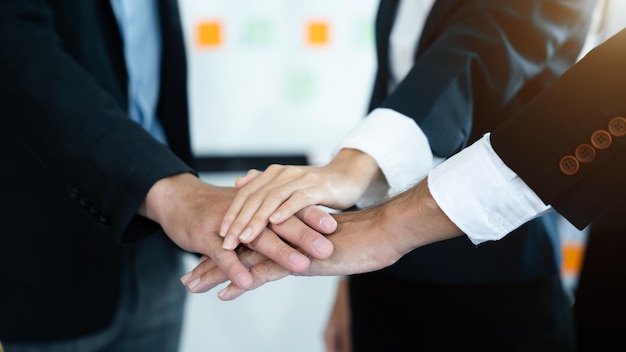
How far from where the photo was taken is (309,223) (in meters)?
0.85

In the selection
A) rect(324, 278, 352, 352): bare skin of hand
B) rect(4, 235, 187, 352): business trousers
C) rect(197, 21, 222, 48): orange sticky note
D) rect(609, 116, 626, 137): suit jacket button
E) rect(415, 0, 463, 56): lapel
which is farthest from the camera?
rect(197, 21, 222, 48): orange sticky note

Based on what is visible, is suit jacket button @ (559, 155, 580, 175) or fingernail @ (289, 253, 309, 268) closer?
suit jacket button @ (559, 155, 580, 175)

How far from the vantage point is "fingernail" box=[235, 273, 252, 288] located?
2.66 feet

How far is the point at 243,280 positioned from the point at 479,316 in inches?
15.1

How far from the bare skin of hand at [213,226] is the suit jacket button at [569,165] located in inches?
10.6

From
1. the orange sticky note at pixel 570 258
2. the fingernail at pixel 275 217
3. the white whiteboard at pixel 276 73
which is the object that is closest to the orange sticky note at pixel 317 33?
the white whiteboard at pixel 276 73

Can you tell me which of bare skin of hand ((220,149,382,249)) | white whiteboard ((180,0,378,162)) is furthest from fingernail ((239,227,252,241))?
white whiteboard ((180,0,378,162))

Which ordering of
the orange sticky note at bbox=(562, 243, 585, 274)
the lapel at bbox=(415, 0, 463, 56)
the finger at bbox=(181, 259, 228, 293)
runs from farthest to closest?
1. the orange sticky note at bbox=(562, 243, 585, 274)
2. the lapel at bbox=(415, 0, 463, 56)
3. the finger at bbox=(181, 259, 228, 293)

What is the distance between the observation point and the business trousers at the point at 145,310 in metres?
1.15

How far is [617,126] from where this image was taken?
0.65 metres

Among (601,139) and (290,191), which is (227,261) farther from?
(601,139)

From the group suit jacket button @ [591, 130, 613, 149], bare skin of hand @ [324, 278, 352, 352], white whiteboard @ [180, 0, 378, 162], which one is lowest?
bare skin of hand @ [324, 278, 352, 352]

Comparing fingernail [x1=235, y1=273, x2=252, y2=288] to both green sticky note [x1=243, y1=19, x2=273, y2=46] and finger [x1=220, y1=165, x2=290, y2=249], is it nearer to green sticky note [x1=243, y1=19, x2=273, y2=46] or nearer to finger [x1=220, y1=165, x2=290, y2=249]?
finger [x1=220, y1=165, x2=290, y2=249]

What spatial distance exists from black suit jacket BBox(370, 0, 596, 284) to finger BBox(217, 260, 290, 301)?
0.19 m
